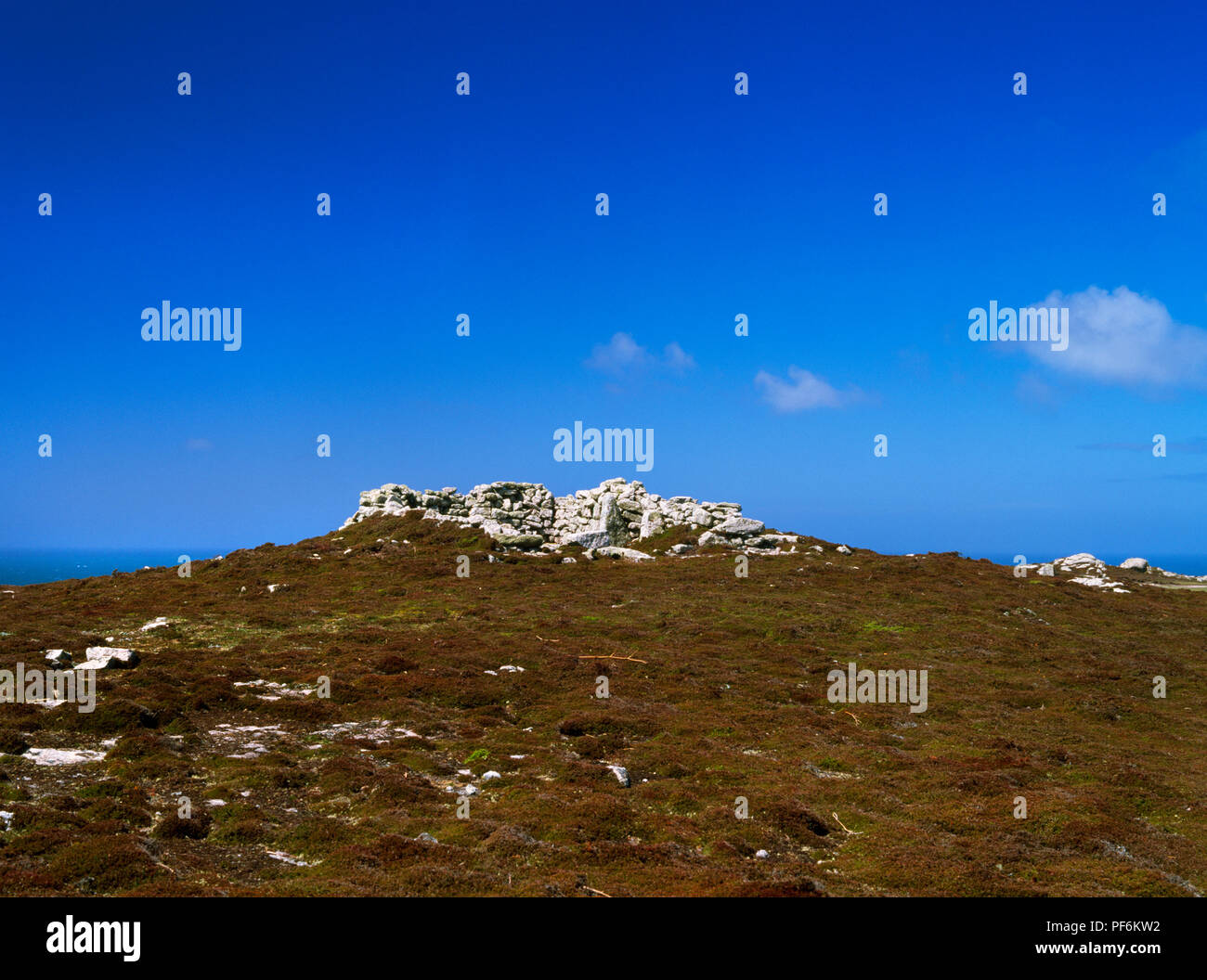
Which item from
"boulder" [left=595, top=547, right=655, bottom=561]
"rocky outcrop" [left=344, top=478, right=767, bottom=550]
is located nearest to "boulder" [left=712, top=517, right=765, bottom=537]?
"rocky outcrop" [left=344, top=478, right=767, bottom=550]

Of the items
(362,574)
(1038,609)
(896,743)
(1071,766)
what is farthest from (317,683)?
(1038,609)

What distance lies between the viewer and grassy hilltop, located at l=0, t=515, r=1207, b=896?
12.5 meters

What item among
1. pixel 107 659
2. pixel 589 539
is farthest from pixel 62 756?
pixel 589 539

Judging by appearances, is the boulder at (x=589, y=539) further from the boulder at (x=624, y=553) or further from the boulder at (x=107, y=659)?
the boulder at (x=107, y=659)

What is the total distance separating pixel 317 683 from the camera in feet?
77.0

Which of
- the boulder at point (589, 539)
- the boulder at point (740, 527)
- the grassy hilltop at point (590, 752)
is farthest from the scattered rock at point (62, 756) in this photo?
the boulder at point (740, 527)

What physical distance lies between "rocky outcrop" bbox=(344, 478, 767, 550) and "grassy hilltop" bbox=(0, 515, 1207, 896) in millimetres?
19551

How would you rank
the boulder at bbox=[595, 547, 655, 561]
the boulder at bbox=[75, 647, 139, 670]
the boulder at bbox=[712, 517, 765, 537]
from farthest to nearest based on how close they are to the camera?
the boulder at bbox=[712, 517, 765, 537] < the boulder at bbox=[595, 547, 655, 561] < the boulder at bbox=[75, 647, 139, 670]

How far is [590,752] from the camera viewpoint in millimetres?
19531

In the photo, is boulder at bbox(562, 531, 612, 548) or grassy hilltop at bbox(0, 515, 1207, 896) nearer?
grassy hilltop at bbox(0, 515, 1207, 896)

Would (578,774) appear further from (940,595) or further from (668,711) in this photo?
(940,595)

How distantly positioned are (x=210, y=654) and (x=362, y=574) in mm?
21355

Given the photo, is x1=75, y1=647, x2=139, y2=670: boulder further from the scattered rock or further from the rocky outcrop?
the rocky outcrop

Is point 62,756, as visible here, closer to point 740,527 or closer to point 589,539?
point 589,539
